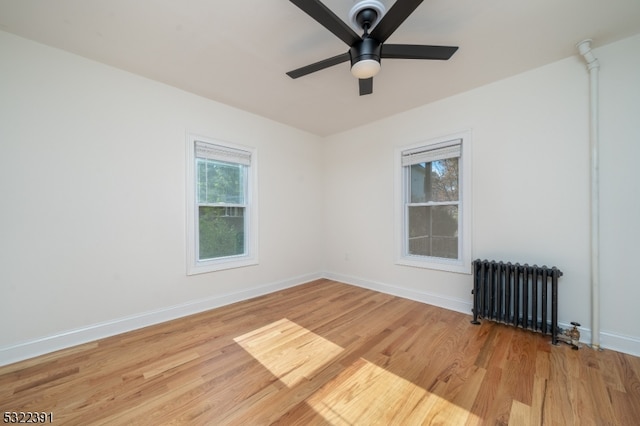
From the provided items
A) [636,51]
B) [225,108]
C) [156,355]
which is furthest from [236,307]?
[636,51]

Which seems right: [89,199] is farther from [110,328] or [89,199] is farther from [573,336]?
[573,336]

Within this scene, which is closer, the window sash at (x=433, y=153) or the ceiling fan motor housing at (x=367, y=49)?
the ceiling fan motor housing at (x=367, y=49)

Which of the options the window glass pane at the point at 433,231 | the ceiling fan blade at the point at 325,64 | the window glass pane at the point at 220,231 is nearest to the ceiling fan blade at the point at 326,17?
the ceiling fan blade at the point at 325,64

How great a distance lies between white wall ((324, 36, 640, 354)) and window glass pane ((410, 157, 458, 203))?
28 cm

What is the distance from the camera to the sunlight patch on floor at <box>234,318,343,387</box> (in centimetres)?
187

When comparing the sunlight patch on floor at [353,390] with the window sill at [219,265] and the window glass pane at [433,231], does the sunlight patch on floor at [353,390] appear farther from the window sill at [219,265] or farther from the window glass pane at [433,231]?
the window glass pane at [433,231]

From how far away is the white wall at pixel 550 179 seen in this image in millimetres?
2092

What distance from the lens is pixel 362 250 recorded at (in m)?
4.02

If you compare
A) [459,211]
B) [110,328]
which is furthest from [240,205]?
[459,211]

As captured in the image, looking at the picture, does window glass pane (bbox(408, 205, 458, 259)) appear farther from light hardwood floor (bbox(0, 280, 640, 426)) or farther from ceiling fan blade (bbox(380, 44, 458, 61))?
ceiling fan blade (bbox(380, 44, 458, 61))

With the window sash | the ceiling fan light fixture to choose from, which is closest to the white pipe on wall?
the window sash

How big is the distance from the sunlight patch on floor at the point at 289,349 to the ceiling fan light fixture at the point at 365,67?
223 centimetres

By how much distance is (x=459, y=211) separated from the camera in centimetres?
303

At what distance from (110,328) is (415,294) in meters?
3.46
